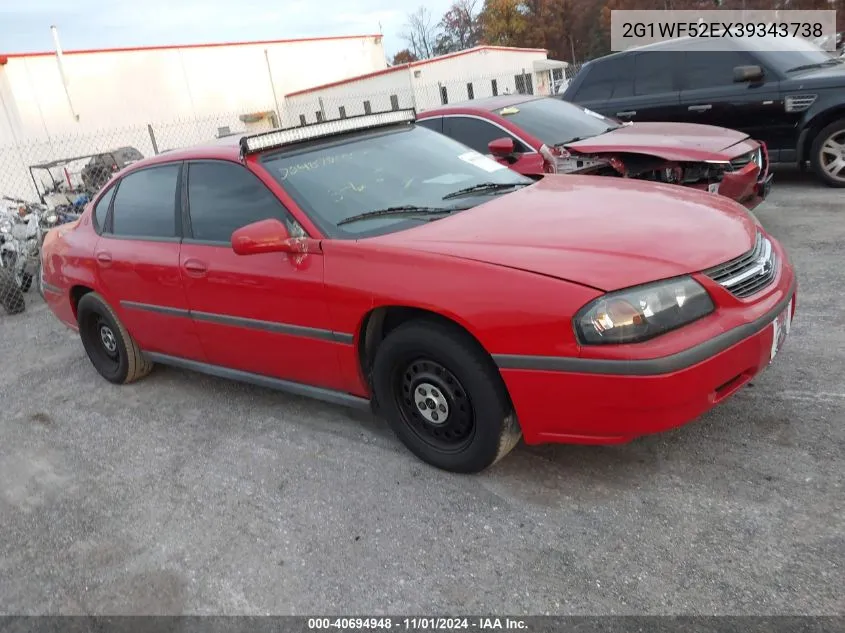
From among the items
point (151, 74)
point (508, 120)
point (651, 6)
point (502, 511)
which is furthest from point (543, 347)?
point (651, 6)

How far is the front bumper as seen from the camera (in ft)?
8.31

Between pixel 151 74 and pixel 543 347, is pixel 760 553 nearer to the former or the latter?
pixel 543 347

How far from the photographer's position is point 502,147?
6141 mm

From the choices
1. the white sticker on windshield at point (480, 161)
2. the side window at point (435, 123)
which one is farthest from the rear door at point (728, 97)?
the white sticker on windshield at point (480, 161)

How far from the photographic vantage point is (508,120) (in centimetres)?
679

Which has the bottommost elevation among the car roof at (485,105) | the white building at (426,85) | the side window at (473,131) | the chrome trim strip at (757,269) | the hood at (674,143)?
the chrome trim strip at (757,269)

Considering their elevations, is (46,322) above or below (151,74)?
below

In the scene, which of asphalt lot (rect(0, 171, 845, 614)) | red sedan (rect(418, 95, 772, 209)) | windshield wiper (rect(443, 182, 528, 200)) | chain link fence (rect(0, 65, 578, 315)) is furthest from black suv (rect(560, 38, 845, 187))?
chain link fence (rect(0, 65, 578, 315))

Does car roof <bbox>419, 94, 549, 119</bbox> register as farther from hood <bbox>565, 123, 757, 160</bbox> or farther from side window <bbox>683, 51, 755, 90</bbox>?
side window <bbox>683, 51, 755, 90</bbox>

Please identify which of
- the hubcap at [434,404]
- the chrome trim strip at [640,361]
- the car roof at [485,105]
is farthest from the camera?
the car roof at [485,105]

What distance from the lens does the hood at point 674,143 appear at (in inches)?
235

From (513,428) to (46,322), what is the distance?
622cm

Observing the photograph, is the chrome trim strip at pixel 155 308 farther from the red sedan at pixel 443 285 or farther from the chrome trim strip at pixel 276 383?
the chrome trim strip at pixel 276 383

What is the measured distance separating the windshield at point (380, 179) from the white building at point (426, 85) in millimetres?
24891
